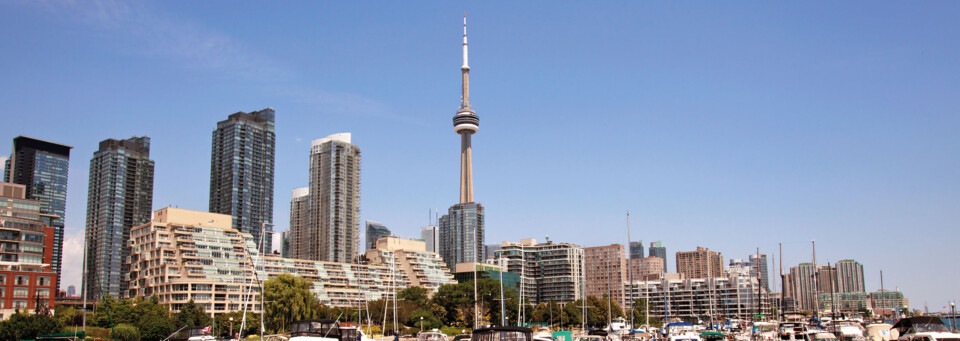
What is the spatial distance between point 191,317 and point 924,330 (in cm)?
9802

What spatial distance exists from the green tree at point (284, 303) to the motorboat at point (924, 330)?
6780cm

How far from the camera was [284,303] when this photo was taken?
3853 inches

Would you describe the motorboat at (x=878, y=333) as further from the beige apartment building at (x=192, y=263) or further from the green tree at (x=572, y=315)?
the green tree at (x=572, y=315)

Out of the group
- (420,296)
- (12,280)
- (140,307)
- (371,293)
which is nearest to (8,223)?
(12,280)

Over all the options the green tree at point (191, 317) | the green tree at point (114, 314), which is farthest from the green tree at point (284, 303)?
the green tree at point (114, 314)

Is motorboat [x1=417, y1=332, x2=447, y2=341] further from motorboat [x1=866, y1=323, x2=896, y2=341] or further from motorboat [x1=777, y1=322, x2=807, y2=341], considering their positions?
motorboat [x1=866, y1=323, x2=896, y2=341]

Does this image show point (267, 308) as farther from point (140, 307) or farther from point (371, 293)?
point (371, 293)

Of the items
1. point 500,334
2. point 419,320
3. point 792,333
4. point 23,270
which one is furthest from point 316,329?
point 419,320

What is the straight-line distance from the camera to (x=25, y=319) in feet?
233

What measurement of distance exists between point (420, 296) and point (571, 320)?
30.8m

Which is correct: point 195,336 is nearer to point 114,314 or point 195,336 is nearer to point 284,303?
point 284,303

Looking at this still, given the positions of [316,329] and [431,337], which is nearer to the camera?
[431,337]

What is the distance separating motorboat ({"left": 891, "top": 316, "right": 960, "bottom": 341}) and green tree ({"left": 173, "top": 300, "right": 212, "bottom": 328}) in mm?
88214

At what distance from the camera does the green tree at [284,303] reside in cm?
9769
